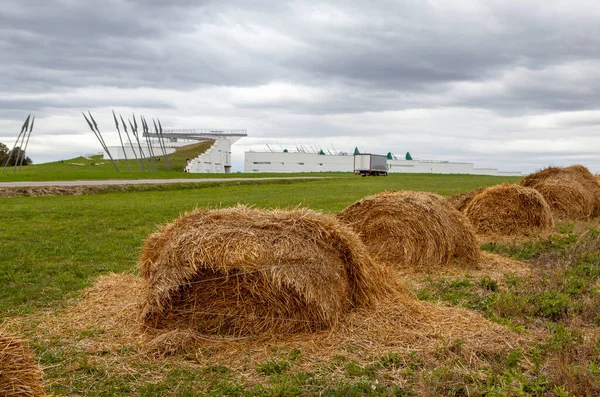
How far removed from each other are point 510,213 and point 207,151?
72569 millimetres

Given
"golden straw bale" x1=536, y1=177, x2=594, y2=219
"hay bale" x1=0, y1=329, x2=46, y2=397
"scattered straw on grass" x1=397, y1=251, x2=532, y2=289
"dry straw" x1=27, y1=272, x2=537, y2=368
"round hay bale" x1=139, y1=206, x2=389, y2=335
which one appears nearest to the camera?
"hay bale" x1=0, y1=329, x2=46, y2=397

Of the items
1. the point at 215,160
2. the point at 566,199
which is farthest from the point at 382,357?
the point at 215,160

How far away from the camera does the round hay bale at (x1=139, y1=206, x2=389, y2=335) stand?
707 centimetres

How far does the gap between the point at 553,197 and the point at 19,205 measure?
65.7 ft

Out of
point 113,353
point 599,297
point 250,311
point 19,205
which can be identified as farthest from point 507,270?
point 19,205

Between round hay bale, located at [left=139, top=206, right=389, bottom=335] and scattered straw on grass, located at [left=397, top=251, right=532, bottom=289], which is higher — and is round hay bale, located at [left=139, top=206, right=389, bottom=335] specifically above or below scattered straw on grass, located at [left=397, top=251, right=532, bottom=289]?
above

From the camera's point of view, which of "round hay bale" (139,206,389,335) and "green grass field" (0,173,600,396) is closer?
"green grass field" (0,173,600,396)

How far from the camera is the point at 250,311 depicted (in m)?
7.18

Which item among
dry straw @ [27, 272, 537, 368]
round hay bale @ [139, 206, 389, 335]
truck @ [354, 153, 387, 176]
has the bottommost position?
dry straw @ [27, 272, 537, 368]

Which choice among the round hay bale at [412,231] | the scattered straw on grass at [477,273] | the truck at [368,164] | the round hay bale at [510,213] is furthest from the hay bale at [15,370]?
the truck at [368,164]

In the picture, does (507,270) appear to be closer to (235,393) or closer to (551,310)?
(551,310)

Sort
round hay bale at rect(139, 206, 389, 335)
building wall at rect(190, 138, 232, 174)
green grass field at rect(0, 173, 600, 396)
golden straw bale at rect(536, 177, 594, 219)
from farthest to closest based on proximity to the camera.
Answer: building wall at rect(190, 138, 232, 174) → golden straw bale at rect(536, 177, 594, 219) → round hay bale at rect(139, 206, 389, 335) → green grass field at rect(0, 173, 600, 396)

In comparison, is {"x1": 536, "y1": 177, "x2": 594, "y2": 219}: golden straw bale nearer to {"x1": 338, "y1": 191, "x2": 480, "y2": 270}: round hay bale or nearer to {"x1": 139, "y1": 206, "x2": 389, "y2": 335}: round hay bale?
{"x1": 338, "y1": 191, "x2": 480, "y2": 270}: round hay bale

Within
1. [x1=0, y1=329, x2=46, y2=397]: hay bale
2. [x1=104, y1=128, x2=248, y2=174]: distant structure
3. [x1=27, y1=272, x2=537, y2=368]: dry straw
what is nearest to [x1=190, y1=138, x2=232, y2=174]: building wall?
[x1=104, y1=128, x2=248, y2=174]: distant structure
